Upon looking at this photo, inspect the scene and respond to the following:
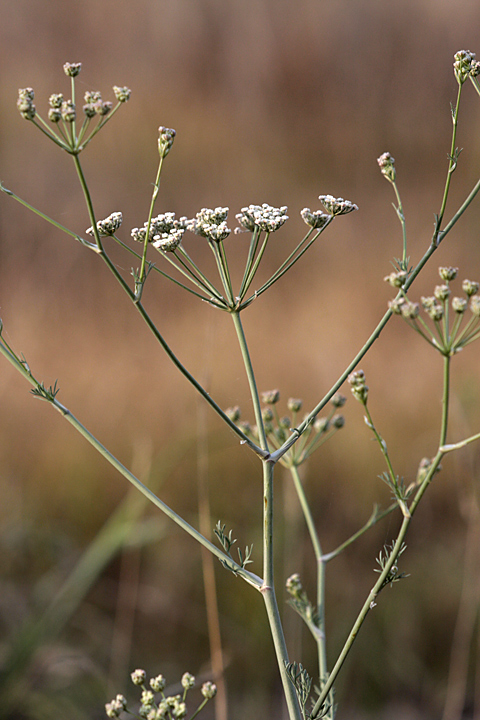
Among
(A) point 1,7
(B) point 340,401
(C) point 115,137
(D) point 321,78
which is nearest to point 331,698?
(B) point 340,401

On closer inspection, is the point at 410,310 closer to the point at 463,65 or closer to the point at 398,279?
the point at 398,279

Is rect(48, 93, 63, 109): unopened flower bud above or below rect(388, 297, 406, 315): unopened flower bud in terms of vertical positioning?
above

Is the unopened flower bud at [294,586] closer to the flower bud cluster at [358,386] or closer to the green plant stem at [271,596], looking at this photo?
the green plant stem at [271,596]

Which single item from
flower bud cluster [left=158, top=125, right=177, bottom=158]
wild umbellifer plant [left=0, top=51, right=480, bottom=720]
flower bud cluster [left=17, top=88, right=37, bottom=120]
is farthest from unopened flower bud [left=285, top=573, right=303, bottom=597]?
flower bud cluster [left=17, top=88, right=37, bottom=120]

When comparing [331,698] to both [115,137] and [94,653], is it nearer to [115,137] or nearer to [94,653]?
[94,653]

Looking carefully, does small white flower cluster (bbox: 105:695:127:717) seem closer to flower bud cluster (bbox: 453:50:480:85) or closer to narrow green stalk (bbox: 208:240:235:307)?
narrow green stalk (bbox: 208:240:235:307)

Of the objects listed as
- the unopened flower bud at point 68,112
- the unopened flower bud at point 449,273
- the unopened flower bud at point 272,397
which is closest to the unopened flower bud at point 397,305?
the unopened flower bud at point 449,273

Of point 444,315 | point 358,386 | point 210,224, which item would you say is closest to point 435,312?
point 444,315
